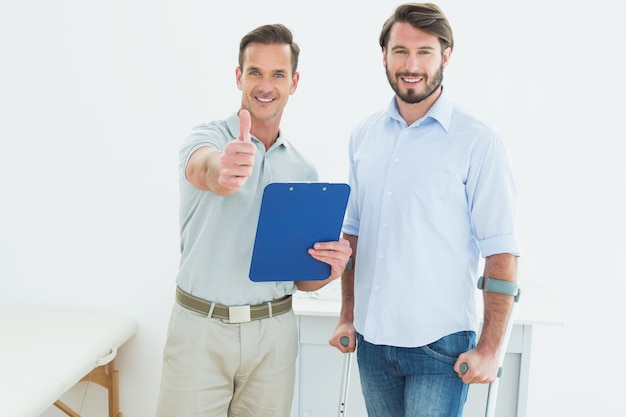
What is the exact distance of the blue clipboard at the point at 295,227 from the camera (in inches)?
60.8

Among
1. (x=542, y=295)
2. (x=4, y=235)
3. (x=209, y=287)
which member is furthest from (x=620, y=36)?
(x=4, y=235)

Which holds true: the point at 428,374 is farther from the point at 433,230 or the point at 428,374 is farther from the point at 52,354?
the point at 52,354

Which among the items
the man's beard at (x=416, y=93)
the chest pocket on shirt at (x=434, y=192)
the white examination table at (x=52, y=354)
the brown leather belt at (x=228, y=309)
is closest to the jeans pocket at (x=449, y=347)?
the chest pocket on shirt at (x=434, y=192)

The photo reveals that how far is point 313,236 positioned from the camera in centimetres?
165

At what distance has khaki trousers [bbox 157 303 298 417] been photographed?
1748 mm

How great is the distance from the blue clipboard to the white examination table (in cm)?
98

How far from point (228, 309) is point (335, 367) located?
88 cm

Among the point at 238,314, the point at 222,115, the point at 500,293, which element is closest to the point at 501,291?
the point at 500,293

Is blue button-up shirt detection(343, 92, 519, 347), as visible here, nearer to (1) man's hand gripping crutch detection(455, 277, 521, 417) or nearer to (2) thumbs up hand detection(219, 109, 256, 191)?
(1) man's hand gripping crutch detection(455, 277, 521, 417)

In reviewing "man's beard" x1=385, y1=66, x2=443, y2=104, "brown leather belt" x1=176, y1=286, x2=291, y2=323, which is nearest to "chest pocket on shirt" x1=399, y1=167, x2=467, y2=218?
"man's beard" x1=385, y1=66, x2=443, y2=104

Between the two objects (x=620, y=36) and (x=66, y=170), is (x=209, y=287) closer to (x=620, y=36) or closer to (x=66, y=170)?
(x=66, y=170)

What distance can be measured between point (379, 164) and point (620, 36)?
145cm

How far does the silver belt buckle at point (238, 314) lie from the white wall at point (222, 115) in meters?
1.21

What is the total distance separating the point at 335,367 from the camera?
2494mm
